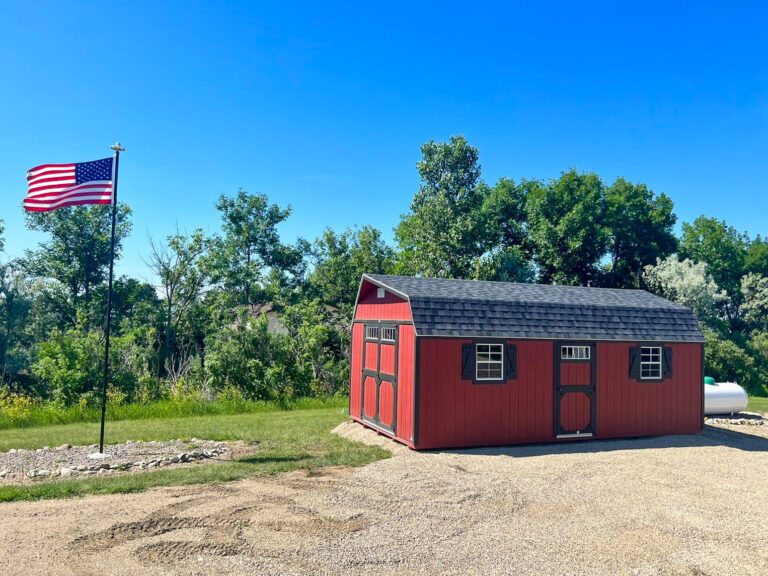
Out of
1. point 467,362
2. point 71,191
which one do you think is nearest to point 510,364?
point 467,362

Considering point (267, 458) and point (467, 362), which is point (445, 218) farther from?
point (267, 458)

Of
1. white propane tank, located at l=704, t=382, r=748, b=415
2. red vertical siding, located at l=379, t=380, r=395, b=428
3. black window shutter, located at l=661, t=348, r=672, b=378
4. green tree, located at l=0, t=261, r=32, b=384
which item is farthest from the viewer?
green tree, located at l=0, t=261, r=32, b=384

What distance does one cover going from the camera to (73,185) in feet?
37.7

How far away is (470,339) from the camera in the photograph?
12438 millimetres

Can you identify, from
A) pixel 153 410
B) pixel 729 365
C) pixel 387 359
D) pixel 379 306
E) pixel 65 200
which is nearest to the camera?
pixel 65 200

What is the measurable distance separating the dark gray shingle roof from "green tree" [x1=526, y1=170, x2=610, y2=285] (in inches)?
760

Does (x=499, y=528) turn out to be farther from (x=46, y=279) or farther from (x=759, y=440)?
(x=46, y=279)

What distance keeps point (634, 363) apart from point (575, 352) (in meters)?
1.62

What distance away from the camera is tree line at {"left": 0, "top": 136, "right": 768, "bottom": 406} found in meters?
19.8

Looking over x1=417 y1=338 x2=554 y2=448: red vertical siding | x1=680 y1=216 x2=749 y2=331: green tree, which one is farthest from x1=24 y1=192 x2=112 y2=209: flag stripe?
x1=680 y1=216 x2=749 y2=331: green tree

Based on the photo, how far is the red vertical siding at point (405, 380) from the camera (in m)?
12.1

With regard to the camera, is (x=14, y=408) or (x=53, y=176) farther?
(x=14, y=408)

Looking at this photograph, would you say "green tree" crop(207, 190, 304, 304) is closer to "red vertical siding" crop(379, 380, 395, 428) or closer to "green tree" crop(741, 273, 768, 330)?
"red vertical siding" crop(379, 380, 395, 428)

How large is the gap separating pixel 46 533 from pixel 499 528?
539 cm
